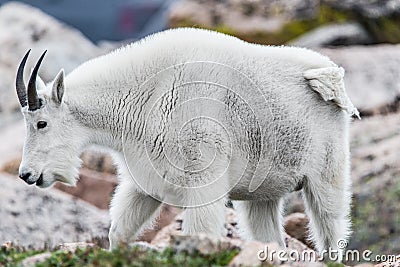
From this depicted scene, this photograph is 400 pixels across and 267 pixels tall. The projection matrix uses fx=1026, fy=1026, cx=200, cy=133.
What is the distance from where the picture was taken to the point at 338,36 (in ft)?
73.6

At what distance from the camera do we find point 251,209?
1046cm

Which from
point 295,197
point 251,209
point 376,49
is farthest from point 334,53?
point 251,209

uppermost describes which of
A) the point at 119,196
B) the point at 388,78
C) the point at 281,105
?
the point at 388,78

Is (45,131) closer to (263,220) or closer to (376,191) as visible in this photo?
(263,220)

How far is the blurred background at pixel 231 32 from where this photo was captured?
531 inches

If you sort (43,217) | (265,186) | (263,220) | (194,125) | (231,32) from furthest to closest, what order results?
(231,32), (43,217), (263,220), (265,186), (194,125)

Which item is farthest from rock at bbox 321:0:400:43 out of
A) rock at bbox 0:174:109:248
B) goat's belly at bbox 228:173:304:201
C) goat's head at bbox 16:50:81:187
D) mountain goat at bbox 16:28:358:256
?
goat's head at bbox 16:50:81:187

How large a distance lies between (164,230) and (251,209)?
1.96 metres

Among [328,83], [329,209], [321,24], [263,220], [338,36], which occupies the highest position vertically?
[321,24]

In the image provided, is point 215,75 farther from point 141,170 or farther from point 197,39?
point 141,170

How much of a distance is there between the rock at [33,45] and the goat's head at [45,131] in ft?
39.5
